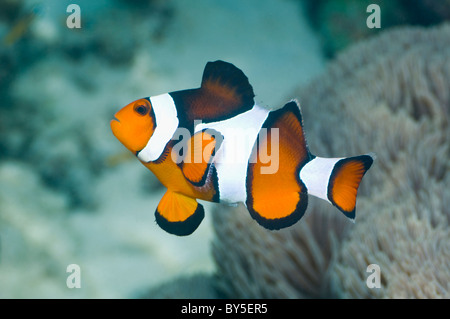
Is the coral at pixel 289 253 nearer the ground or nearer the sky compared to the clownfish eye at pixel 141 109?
nearer the ground

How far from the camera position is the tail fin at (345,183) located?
1.45 feet

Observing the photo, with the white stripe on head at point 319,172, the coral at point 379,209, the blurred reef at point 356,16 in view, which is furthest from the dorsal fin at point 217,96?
the blurred reef at point 356,16

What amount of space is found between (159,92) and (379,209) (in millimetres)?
1776

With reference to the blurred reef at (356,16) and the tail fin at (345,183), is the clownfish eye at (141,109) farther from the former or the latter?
the blurred reef at (356,16)

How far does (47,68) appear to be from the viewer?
117 inches

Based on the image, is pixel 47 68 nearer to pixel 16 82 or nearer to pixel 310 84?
pixel 16 82

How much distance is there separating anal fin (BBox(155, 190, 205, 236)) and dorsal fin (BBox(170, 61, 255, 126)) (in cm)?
10

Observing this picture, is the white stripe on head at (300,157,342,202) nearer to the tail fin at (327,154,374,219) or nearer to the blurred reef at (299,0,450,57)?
the tail fin at (327,154,374,219)

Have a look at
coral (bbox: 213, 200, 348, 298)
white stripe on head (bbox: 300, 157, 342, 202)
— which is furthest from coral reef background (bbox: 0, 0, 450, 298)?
white stripe on head (bbox: 300, 157, 342, 202)

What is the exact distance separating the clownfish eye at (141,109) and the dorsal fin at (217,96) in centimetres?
3

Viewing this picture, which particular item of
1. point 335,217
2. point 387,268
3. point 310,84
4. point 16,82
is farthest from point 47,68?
point 387,268

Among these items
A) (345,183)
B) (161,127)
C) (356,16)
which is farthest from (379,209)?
(356,16)

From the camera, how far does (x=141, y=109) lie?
0.42m

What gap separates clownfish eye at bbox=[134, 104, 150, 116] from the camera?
1.38 ft
